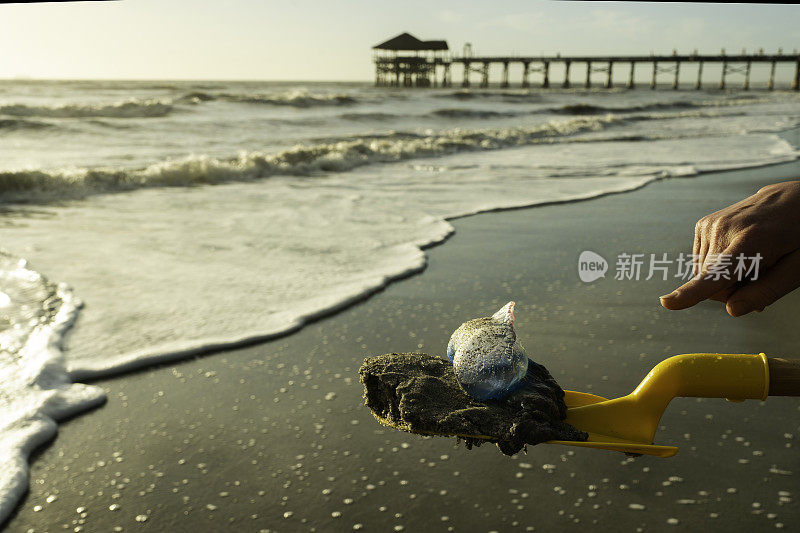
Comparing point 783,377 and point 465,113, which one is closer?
point 783,377

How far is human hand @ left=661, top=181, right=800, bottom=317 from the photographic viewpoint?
123cm

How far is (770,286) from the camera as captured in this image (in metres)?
1.26

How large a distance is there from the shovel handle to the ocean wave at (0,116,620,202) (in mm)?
8934

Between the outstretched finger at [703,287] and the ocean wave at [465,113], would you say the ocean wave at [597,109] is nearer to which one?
the ocean wave at [465,113]

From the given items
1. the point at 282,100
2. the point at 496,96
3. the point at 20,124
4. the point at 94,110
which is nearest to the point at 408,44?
the point at 496,96

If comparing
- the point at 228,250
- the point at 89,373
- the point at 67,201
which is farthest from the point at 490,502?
the point at 67,201

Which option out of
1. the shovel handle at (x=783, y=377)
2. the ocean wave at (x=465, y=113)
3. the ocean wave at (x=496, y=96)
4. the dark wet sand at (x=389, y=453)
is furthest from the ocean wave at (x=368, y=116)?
the shovel handle at (x=783, y=377)

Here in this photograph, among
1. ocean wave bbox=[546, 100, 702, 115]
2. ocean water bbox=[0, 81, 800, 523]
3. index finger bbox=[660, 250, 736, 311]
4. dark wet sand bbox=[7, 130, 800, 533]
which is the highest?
index finger bbox=[660, 250, 736, 311]

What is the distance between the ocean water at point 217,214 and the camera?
358cm

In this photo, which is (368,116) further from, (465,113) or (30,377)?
(30,377)

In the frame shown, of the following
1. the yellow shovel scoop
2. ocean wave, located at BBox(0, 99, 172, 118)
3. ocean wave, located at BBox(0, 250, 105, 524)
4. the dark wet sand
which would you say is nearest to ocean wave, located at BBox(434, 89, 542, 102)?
ocean wave, located at BBox(0, 99, 172, 118)

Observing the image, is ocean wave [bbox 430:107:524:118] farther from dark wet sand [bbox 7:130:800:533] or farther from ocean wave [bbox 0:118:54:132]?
dark wet sand [bbox 7:130:800:533]

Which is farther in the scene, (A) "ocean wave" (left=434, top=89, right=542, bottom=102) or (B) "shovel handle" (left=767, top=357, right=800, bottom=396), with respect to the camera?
(A) "ocean wave" (left=434, top=89, right=542, bottom=102)

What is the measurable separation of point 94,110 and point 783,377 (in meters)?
22.2
